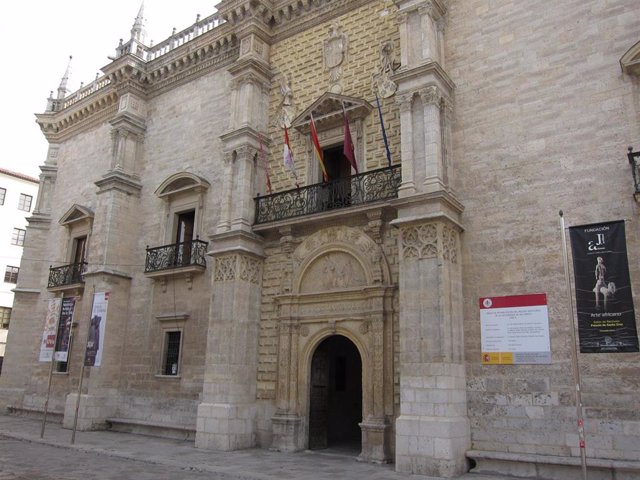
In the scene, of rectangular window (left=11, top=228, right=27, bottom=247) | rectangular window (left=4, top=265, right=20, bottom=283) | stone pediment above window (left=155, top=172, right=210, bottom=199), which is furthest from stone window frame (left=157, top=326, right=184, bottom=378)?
rectangular window (left=11, top=228, right=27, bottom=247)

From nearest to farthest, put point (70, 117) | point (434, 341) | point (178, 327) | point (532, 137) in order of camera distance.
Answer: point (434, 341)
point (532, 137)
point (178, 327)
point (70, 117)

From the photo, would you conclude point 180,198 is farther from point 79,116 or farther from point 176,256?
point 79,116

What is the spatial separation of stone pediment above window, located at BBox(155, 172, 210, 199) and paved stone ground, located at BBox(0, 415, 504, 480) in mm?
7736

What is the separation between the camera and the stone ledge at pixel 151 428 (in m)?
15.3

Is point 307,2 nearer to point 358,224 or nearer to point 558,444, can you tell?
point 358,224

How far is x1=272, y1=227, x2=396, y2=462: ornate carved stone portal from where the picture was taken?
39.4 feet

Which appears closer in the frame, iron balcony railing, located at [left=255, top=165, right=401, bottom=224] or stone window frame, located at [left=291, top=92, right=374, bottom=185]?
iron balcony railing, located at [left=255, top=165, right=401, bottom=224]

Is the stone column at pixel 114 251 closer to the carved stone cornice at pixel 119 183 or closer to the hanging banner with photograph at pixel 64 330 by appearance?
the carved stone cornice at pixel 119 183

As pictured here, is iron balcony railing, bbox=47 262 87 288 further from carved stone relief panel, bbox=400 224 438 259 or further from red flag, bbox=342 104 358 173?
carved stone relief panel, bbox=400 224 438 259

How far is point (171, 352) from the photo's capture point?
55.4 feet

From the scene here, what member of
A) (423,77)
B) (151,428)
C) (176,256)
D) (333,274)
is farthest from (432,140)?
(151,428)

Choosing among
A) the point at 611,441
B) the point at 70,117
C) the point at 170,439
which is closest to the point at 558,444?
the point at 611,441

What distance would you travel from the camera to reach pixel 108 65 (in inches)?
798

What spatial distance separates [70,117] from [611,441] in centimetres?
2287
